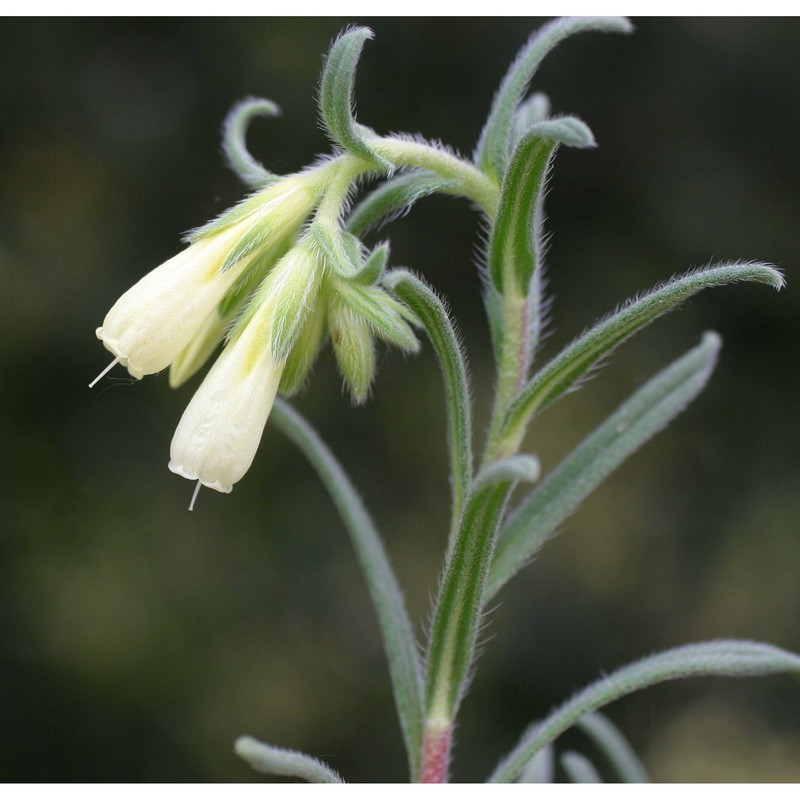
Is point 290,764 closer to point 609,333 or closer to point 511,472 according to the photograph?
point 511,472

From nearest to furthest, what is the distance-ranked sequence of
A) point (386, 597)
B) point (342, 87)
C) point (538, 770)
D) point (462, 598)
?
1. point (342, 87)
2. point (462, 598)
3. point (386, 597)
4. point (538, 770)

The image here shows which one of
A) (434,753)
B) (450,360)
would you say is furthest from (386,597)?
(450,360)

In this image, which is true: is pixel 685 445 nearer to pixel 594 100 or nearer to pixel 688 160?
pixel 688 160

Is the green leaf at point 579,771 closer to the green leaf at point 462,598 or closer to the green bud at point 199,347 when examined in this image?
the green leaf at point 462,598

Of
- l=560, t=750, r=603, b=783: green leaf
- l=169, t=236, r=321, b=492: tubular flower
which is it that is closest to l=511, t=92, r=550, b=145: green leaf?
l=169, t=236, r=321, b=492: tubular flower

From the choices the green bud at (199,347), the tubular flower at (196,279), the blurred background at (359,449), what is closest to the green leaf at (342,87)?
the tubular flower at (196,279)
